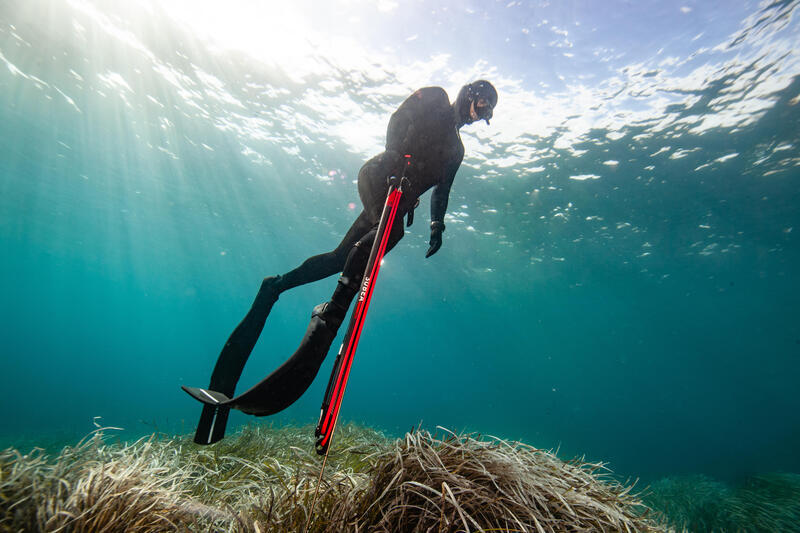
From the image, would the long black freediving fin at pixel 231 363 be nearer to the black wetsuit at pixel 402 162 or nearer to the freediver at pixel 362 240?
the freediver at pixel 362 240

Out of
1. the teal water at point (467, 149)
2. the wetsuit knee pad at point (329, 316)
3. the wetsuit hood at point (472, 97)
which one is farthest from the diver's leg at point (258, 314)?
the teal water at point (467, 149)

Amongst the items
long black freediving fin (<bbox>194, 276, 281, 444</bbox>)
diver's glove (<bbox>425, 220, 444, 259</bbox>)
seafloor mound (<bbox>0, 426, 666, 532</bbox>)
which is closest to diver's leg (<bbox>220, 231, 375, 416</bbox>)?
seafloor mound (<bbox>0, 426, 666, 532</bbox>)

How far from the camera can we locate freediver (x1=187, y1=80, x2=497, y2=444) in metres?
1.99

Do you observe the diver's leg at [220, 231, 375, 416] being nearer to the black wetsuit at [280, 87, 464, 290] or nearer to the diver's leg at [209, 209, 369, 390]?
the diver's leg at [209, 209, 369, 390]

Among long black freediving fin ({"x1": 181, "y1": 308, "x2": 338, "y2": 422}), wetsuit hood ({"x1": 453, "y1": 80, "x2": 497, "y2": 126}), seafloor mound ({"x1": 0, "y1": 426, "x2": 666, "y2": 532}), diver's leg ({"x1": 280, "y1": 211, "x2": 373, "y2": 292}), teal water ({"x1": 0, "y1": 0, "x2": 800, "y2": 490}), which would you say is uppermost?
teal water ({"x1": 0, "y1": 0, "x2": 800, "y2": 490})

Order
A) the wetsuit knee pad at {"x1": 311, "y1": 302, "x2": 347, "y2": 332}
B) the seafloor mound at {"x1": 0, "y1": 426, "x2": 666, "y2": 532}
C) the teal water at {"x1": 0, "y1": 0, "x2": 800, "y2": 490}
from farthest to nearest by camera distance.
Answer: the teal water at {"x1": 0, "y1": 0, "x2": 800, "y2": 490}
the wetsuit knee pad at {"x1": 311, "y1": 302, "x2": 347, "y2": 332}
the seafloor mound at {"x1": 0, "y1": 426, "x2": 666, "y2": 532}

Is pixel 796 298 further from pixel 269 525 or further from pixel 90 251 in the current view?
pixel 90 251

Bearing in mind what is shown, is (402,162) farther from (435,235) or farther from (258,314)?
(258,314)

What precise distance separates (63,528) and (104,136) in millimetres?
25443

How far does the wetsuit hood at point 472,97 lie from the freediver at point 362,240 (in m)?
0.01

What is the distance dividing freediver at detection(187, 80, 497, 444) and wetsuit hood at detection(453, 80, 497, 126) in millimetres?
12

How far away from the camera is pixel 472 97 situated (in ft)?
11.7

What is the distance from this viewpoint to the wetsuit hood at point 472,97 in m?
3.56

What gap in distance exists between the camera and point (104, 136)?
18.0 meters
